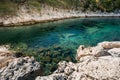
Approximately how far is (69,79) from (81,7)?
9819 centimetres

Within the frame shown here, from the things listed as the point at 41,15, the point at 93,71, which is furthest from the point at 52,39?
the point at 93,71

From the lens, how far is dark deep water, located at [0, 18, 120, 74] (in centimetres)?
5294

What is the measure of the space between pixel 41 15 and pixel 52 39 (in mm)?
37885

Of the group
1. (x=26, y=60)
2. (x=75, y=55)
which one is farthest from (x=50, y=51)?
(x=26, y=60)

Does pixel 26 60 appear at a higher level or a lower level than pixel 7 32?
higher

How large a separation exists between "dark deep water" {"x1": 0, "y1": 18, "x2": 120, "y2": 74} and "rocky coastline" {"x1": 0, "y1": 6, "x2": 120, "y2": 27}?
517 cm

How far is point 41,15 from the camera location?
107938mm

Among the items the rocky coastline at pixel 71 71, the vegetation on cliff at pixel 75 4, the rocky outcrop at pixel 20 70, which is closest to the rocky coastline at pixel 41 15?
the vegetation on cliff at pixel 75 4

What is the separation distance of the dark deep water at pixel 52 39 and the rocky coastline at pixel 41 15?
5170mm

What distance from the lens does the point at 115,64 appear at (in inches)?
1210

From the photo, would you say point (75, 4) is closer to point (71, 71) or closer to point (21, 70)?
point (71, 71)

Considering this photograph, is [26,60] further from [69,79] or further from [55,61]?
[55,61]

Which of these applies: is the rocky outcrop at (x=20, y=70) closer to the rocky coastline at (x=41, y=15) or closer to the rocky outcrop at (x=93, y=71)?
the rocky outcrop at (x=93, y=71)

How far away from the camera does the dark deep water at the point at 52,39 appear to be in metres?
52.9
